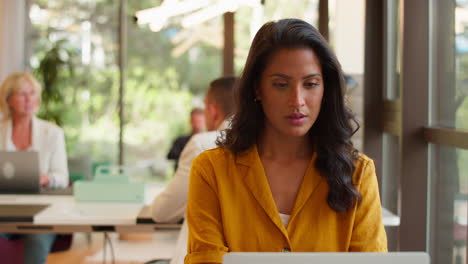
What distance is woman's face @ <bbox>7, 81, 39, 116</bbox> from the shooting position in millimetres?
4605

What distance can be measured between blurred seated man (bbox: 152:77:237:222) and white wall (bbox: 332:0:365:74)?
169 centimetres

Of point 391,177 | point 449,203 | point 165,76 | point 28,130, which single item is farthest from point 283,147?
point 165,76

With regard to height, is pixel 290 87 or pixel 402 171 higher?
pixel 290 87

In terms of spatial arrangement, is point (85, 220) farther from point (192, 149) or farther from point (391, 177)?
point (391, 177)

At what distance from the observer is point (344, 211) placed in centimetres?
173

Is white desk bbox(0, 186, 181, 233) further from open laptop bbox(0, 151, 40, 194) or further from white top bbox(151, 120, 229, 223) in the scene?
open laptop bbox(0, 151, 40, 194)

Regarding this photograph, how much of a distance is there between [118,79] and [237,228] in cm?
662

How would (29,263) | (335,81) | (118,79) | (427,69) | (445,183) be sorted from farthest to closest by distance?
1. (118,79)
2. (29,263)
3. (427,69)
4. (445,183)
5. (335,81)

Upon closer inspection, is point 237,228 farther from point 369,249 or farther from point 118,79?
point 118,79

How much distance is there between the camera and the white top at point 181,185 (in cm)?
318

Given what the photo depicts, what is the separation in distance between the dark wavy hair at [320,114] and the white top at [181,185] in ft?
4.08

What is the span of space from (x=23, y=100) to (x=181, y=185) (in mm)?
1887

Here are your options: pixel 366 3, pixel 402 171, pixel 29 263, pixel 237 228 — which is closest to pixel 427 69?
pixel 402 171

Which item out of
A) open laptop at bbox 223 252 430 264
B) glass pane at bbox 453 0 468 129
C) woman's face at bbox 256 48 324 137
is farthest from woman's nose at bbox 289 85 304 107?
glass pane at bbox 453 0 468 129
